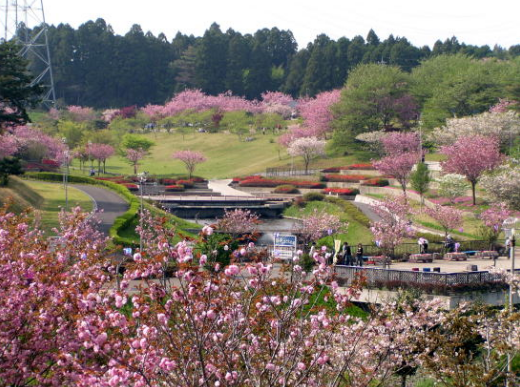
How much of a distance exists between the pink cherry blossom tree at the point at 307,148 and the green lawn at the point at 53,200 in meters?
25.8

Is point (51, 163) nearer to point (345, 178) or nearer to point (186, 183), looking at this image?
point (186, 183)

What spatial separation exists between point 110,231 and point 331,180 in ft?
114

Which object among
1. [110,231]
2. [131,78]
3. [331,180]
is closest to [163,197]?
[331,180]

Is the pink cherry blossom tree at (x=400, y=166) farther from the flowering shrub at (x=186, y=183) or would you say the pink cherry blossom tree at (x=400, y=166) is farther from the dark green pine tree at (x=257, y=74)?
the dark green pine tree at (x=257, y=74)

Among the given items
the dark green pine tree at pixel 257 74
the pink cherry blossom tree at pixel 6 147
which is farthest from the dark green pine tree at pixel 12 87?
the dark green pine tree at pixel 257 74

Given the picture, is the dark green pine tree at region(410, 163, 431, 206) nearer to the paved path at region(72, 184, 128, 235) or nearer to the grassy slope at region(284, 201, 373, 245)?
the grassy slope at region(284, 201, 373, 245)

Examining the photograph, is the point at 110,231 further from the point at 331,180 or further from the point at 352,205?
the point at 331,180

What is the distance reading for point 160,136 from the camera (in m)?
110

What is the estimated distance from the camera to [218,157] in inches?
3767

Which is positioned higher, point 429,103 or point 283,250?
point 429,103

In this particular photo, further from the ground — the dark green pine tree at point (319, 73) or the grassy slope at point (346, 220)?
the dark green pine tree at point (319, 73)

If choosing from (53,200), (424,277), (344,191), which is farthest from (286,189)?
(424,277)

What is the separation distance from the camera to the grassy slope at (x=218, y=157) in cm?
8719

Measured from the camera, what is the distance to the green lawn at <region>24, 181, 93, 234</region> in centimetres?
4615
